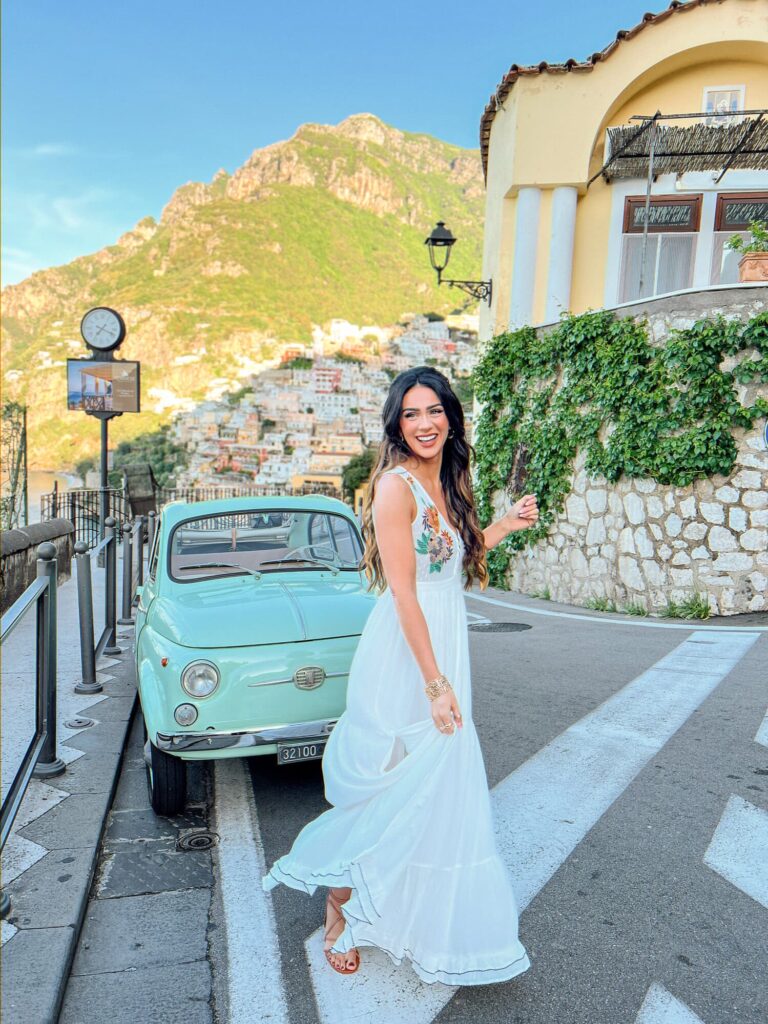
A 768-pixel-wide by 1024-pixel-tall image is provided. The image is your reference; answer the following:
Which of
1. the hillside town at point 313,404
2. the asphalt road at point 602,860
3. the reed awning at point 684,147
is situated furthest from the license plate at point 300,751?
the hillside town at point 313,404

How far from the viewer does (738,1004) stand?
2.27 m

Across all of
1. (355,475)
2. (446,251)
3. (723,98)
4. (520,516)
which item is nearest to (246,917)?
(520,516)

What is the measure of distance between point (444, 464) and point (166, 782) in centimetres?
220

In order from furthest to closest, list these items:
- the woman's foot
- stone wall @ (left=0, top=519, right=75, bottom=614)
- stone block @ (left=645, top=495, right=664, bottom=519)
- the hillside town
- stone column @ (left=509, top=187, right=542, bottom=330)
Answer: the hillside town → stone column @ (left=509, top=187, right=542, bottom=330) → stone block @ (left=645, top=495, right=664, bottom=519) → stone wall @ (left=0, top=519, right=75, bottom=614) → the woman's foot

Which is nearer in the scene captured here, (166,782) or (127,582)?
(166,782)

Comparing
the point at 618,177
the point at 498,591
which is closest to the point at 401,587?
the point at 498,591

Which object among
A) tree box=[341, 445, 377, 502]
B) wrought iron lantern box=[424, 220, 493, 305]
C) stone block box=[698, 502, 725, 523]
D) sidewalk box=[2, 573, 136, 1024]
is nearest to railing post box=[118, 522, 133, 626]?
sidewalk box=[2, 573, 136, 1024]

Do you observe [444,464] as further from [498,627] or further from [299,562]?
[498,627]

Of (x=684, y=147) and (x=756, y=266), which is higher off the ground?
(x=684, y=147)

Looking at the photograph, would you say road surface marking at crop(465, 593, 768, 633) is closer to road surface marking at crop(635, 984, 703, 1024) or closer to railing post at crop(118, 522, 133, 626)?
railing post at crop(118, 522, 133, 626)

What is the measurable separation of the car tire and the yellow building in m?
11.8

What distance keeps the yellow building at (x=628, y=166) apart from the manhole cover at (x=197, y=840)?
468 inches

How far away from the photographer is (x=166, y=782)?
3.60 m

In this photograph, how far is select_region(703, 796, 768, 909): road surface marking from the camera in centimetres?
295
